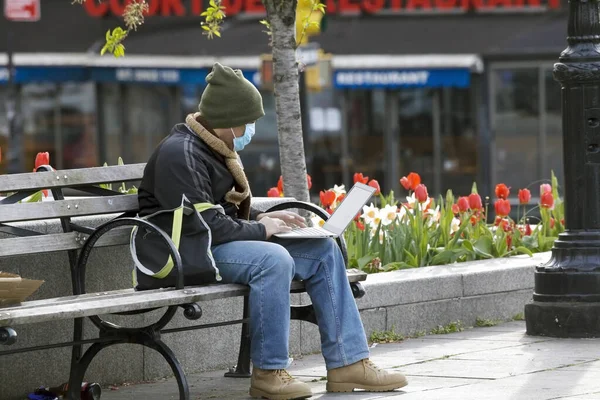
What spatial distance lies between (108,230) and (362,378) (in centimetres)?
119

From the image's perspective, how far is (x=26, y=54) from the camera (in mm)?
23641

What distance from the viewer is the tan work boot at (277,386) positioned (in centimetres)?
561

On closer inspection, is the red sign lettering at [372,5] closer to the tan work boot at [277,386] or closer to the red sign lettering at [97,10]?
the red sign lettering at [97,10]

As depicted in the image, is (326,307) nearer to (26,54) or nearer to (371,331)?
(371,331)

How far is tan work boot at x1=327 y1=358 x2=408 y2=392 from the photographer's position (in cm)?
581

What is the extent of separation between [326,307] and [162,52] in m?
18.8

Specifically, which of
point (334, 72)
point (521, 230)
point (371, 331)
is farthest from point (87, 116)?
point (371, 331)

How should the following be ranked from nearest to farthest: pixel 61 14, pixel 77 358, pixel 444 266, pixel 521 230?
pixel 77 358 → pixel 444 266 → pixel 521 230 → pixel 61 14

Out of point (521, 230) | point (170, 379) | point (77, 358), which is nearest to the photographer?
point (77, 358)

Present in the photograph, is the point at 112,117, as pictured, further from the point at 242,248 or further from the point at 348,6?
the point at 242,248

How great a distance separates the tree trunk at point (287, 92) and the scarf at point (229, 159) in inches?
89.0

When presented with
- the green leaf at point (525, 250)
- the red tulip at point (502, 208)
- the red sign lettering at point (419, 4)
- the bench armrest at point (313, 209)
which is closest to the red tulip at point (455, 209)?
the red tulip at point (502, 208)

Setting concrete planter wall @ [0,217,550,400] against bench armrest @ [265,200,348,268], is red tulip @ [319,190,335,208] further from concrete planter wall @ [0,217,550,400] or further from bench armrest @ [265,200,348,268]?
bench armrest @ [265,200,348,268]

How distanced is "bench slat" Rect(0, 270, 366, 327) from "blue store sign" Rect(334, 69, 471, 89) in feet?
59.0
